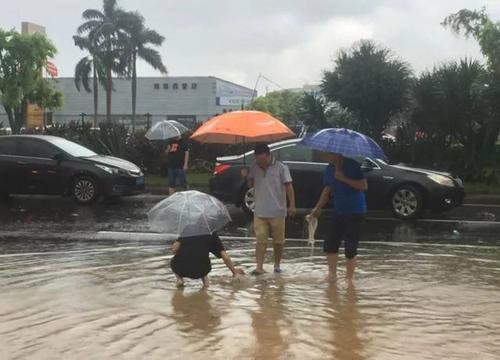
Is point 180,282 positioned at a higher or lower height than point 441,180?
lower

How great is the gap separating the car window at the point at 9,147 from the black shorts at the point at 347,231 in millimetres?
10441

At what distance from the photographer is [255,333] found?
5250mm

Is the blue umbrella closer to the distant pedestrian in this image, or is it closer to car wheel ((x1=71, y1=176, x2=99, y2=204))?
the distant pedestrian

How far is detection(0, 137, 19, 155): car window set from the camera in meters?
15.5

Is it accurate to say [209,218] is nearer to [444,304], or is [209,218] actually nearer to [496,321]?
[444,304]

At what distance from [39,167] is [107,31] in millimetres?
38942

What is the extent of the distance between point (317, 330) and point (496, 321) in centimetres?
151

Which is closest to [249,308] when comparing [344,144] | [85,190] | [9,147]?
[344,144]

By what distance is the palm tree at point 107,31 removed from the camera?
52062mm

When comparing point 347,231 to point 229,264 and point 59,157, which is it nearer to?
point 229,264

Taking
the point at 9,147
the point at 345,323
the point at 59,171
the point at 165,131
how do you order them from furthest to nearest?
the point at 9,147
the point at 59,171
the point at 165,131
the point at 345,323

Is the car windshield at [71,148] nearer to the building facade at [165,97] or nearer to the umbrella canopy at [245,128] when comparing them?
the umbrella canopy at [245,128]

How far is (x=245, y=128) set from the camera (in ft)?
24.6

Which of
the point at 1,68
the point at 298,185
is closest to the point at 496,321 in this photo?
the point at 298,185
